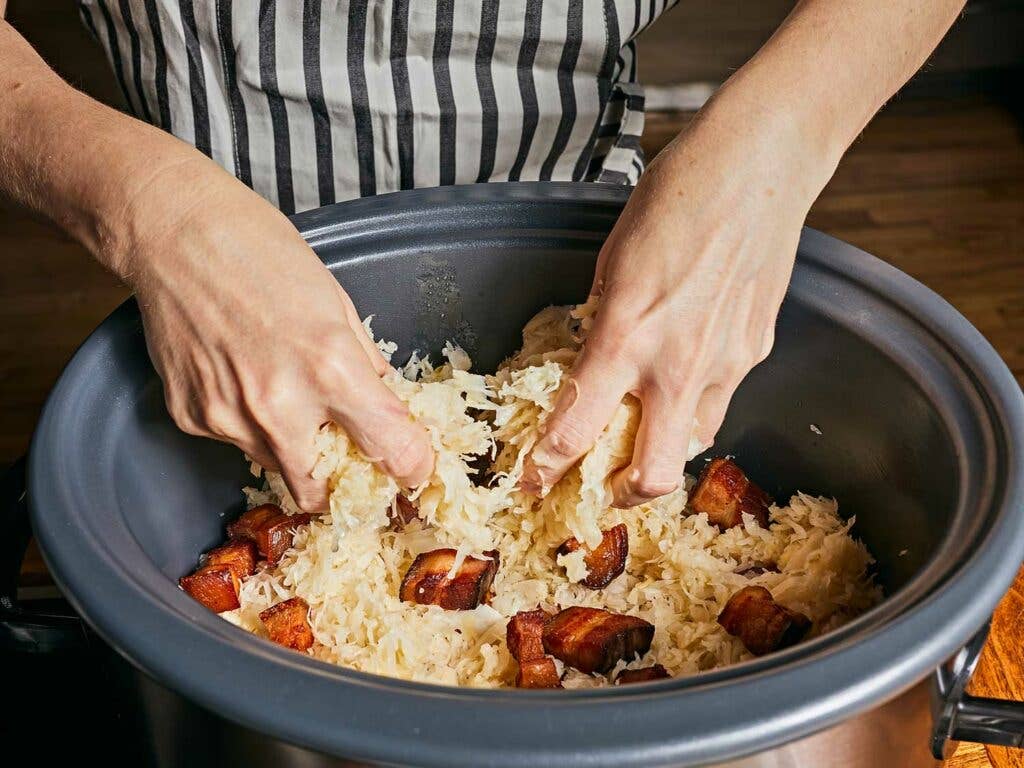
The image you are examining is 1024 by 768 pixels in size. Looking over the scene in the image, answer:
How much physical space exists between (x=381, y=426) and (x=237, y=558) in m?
0.23

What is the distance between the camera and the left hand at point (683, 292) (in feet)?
2.78

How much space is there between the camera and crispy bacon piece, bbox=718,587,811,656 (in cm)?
87

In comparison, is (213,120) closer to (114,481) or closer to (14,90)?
(14,90)

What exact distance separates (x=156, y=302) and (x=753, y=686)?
A: 507 mm

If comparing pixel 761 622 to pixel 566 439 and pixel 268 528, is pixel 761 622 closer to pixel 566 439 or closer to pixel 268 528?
pixel 566 439

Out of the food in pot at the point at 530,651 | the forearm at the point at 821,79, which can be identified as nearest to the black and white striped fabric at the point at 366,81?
the forearm at the point at 821,79

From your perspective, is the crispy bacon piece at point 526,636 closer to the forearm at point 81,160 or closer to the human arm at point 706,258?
the human arm at point 706,258

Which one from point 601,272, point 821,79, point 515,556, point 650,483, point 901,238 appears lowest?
point 901,238

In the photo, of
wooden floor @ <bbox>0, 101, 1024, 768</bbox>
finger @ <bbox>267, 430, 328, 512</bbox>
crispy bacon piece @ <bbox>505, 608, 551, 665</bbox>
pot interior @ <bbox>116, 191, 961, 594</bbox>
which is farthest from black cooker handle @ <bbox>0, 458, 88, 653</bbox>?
wooden floor @ <bbox>0, 101, 1024, 768</bbox>

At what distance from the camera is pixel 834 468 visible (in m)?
1.02

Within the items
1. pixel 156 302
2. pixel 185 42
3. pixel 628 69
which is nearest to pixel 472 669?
pixel 156 302

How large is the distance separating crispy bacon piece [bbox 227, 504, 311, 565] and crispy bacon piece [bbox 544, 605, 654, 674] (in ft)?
0.81

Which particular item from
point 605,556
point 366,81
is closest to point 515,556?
point 605,556

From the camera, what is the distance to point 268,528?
980mm
